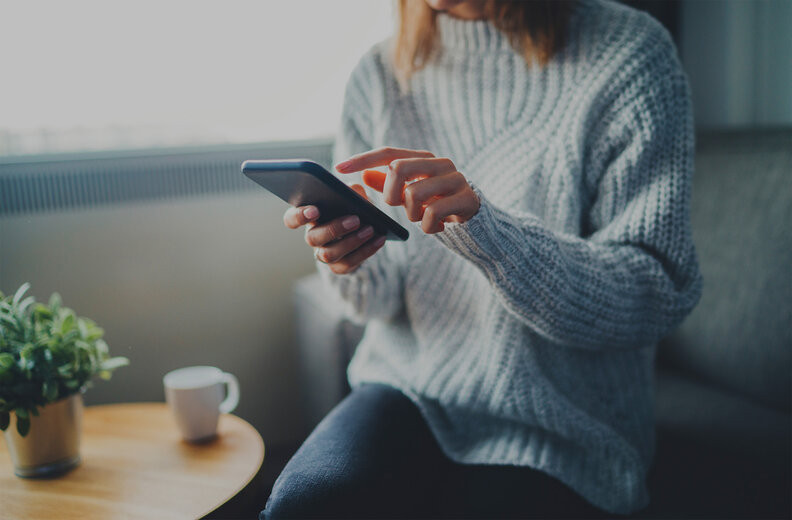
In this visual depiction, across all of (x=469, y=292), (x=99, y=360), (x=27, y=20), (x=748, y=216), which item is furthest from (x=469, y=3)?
(x=27, y=20)

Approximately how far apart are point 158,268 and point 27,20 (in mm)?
495

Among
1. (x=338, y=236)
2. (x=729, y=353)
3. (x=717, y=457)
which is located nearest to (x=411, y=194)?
(x=338, y=236)

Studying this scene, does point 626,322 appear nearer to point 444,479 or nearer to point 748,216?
point 444,479

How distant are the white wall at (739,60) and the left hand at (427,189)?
899 mm

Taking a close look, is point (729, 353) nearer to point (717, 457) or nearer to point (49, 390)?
Result: point (717, 457)

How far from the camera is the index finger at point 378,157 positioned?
0.63 meters

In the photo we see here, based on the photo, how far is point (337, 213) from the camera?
680 millimetres

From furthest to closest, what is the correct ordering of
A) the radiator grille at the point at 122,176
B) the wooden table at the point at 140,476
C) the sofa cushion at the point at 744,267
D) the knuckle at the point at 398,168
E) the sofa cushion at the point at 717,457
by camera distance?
the radiator grille at the point at 122,176 → the sofa cushion at the point at 744,267 → the sofa cushion at the point at 717,457 → the wooden table at the point at 140,476 → the knuckle at the point at 398,168

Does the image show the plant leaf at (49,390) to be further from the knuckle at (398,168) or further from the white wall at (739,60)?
the white wall at (739,60)

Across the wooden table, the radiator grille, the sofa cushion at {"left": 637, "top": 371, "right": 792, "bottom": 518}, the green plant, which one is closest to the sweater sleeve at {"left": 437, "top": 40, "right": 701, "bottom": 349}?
the sofa cushion at {"left": 637, "top": 371, "right": 792, "bottom": 518}

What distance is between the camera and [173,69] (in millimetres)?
1259

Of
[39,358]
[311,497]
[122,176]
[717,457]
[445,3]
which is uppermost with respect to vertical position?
[445,3]

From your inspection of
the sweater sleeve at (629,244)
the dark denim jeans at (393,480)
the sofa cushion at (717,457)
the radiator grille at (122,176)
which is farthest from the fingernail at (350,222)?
the radiator grille at (122,176)

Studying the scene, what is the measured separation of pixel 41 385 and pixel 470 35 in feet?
2.33
